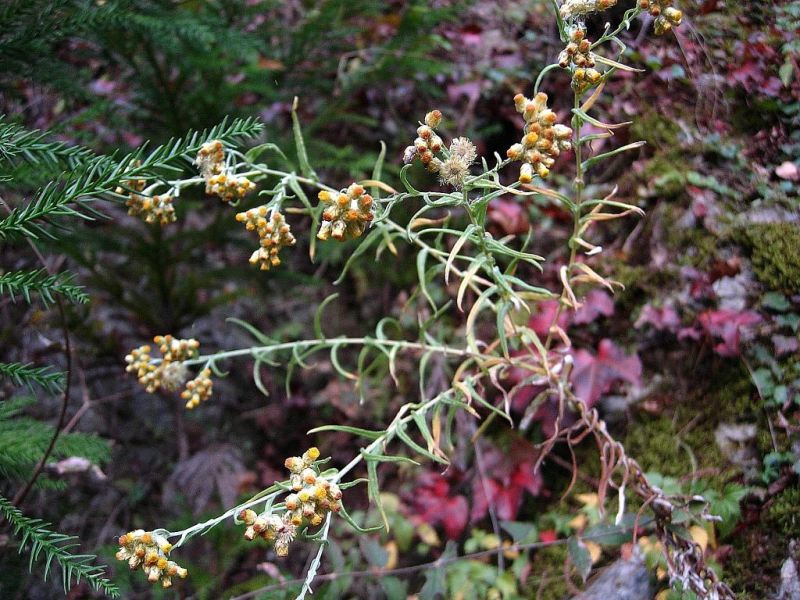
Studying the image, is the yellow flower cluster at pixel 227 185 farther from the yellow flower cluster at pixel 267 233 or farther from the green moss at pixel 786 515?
the green moss at pixel 786 515

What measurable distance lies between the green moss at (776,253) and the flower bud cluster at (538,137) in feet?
3.26

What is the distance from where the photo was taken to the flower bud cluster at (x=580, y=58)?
32.8 inches

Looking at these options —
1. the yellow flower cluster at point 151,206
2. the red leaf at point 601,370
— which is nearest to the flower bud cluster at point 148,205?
the yellow flower cluster at point 151,206

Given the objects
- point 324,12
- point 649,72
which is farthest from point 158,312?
point 649,72

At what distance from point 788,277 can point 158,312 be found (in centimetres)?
198

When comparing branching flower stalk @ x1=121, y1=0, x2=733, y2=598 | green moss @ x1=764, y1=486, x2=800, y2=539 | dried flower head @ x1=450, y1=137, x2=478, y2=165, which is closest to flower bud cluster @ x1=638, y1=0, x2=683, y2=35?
branching flower stalk @ x1=121, y1=0, x2=733, y2=598

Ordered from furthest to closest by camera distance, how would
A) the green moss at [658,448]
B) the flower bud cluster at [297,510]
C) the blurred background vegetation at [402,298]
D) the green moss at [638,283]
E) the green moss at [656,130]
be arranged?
1. the green moss at [656,130]
2. the green moss at [638,283]
3. the green moss at [658,448]
4. the blurred background vegetation at [402,298]
5. the flower bud cluster at [297,510]

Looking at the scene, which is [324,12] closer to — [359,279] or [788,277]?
[359,279]

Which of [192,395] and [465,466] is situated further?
[465,466]

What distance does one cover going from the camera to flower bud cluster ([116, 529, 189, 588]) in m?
0.75

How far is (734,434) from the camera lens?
140 cm

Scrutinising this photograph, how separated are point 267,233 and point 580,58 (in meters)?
0.57

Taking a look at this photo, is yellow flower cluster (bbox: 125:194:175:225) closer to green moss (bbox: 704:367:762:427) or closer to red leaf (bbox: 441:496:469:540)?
red leaf (bbox: 441:496:469:540)

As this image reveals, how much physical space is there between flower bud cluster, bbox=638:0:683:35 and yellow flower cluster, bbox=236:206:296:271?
67cm
